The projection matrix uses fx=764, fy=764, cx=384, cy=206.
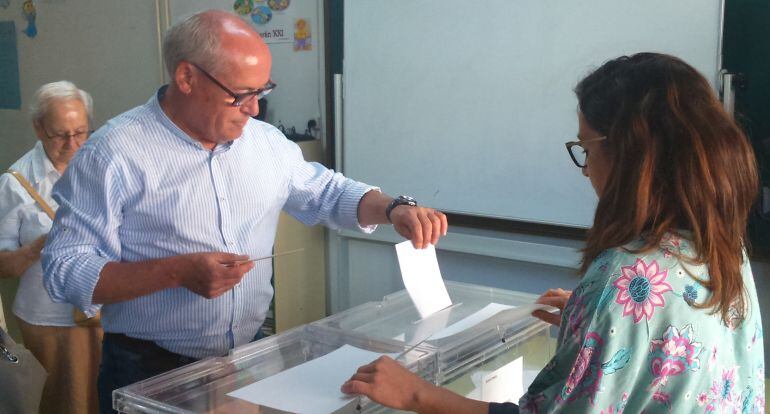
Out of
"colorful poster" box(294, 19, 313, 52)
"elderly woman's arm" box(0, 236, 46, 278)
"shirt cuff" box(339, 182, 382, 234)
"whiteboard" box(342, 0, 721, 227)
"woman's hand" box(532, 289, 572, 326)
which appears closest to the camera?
"woman's hand" box(532, 289, 572, 326)

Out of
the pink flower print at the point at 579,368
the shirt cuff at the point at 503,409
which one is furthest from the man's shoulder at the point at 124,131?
the pink flower print at the point at 579,368

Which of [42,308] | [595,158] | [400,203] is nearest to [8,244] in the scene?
[42,308]

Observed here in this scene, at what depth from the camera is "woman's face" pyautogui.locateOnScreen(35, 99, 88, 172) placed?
2.93 meters

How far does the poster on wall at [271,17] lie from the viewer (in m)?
4.23

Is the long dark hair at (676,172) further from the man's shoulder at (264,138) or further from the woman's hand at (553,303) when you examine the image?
the man's shoulder at (264,138)

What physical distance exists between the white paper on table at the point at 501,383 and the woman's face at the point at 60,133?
2.00 m

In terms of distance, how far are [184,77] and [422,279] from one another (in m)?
0.75

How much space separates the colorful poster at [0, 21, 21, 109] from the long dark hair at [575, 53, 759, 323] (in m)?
5.62

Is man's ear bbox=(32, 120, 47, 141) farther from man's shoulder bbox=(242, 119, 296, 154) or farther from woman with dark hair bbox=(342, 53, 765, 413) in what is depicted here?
woman with dark hair bbox=(342, 53, 765, 413)

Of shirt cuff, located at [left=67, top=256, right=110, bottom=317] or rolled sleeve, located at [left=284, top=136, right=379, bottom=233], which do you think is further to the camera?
rolled sleeve, located at [left=284, top=136, right=379, bottom=233]

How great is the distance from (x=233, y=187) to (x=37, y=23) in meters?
4.46

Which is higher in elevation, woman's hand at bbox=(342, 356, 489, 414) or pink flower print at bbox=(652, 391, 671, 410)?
pink flower print at bbox=(652, 391, 671, 410)

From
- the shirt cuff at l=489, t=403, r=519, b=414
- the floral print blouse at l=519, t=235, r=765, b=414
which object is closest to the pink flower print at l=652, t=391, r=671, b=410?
the floral print blouse at l=519, t=235, r=765, b=414

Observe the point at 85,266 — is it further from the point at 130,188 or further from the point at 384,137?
the point at 384,137
